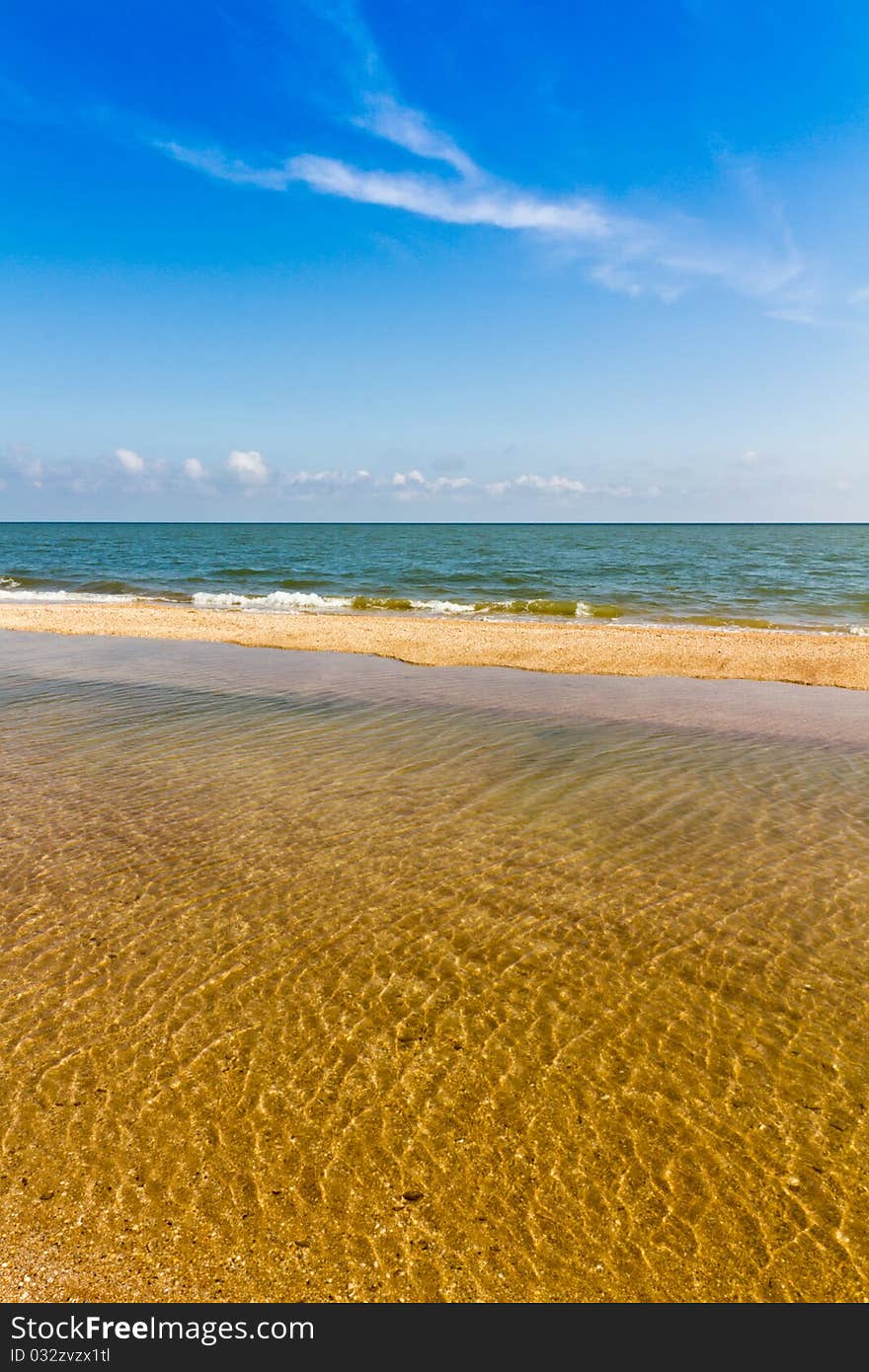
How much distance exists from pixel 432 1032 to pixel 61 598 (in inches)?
1463

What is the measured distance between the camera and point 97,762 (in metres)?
9.80

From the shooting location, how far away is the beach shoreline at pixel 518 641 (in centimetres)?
1809

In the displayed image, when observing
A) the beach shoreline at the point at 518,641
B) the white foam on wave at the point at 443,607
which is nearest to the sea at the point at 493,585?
the white foam on wave at the point at 443,607

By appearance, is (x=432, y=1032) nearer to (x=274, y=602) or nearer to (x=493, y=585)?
(x=274, y=602)

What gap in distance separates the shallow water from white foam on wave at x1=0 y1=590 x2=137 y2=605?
27.5 m

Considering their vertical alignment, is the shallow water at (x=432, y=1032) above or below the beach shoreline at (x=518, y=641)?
below

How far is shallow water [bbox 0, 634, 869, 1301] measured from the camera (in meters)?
3.29

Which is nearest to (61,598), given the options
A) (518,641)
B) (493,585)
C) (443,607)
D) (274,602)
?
(274,602)

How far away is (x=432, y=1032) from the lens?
467 centimetres

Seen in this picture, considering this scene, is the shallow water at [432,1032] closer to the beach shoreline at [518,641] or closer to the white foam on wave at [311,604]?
the beach shoreline at [518,641]

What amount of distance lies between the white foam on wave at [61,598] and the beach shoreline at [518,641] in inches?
191

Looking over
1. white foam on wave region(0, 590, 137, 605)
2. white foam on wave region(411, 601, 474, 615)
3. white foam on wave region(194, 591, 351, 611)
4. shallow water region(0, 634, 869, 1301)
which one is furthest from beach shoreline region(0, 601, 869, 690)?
shallow water region(0, 634, 869, 1301)

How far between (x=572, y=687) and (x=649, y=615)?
16.6 meters
